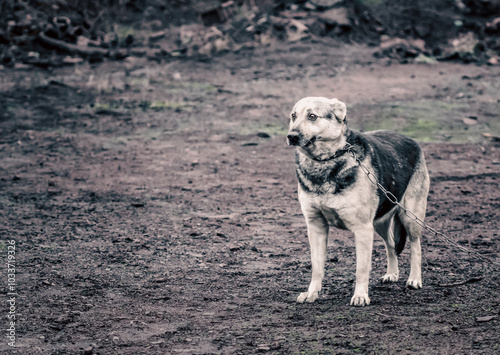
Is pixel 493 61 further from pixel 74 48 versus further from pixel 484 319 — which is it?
pixel 484 319

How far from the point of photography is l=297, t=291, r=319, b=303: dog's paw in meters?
4.95

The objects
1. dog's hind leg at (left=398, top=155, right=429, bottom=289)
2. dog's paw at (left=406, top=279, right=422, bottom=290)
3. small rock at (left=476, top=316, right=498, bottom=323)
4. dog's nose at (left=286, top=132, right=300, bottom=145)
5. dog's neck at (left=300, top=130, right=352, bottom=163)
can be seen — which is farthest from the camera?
dog's hind leg at (left=398, top=155, right=429, bottom=289)

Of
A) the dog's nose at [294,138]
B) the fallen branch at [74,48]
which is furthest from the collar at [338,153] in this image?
the fallen branch at [74,48]

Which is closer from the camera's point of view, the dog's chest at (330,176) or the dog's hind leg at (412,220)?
the dog's chest at (330,176)

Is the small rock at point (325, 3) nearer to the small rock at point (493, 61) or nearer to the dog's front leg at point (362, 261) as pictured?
the small rock at point (493, 61)

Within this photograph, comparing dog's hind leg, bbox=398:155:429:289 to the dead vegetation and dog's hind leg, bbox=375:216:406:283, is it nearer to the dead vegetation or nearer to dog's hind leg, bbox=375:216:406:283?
dog's hind leg, bbox=375:216:406:283

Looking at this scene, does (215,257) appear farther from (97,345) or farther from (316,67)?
(316,67)

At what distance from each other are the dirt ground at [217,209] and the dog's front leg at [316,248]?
0.11m

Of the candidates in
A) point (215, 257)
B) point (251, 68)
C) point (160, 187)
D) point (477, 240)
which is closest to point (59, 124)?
point (160, 187)

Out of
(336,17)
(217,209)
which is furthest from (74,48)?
(217,209)

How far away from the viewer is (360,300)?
4.80 metres

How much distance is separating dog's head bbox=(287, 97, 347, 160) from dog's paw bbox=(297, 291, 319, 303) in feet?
3.89

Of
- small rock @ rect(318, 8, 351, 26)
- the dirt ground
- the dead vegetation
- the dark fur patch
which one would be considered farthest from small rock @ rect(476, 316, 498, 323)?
small rock @ rect(318, 8, 351, 26)

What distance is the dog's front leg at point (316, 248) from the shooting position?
4.91 meters
